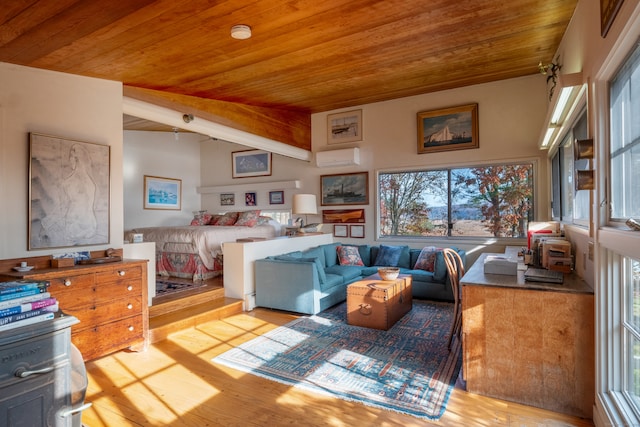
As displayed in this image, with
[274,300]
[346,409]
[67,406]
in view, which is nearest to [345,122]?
[274,300]

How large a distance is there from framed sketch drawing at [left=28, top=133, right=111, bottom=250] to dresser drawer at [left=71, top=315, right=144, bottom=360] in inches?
30.5

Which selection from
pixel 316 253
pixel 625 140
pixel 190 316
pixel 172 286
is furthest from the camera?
pixel 316 253

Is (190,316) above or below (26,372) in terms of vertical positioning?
below

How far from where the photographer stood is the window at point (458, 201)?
17.0 feet

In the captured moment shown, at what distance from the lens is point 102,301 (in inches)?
117

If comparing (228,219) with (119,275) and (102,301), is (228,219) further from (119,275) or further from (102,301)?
(102,301)

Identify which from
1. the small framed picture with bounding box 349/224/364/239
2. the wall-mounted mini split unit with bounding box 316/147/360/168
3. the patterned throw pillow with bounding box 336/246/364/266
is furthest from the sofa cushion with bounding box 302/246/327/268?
the wall-mounted mini split unit with bounding box 316/147/360/168

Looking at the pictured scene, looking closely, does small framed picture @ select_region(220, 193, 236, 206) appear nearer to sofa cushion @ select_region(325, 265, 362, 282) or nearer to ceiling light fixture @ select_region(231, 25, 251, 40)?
sofa cushion @ select_region(325, 265, 362, 282)

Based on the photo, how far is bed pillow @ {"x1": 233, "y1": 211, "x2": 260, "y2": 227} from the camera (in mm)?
6887

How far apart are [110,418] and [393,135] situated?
206 inches

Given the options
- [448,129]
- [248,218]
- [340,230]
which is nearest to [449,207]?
[448,129]

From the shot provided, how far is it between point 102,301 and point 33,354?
188 centimetres

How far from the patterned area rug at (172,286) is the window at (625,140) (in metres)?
4.49

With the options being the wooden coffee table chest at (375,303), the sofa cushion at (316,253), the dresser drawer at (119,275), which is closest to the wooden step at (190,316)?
the dresser drawer at (119,275)
